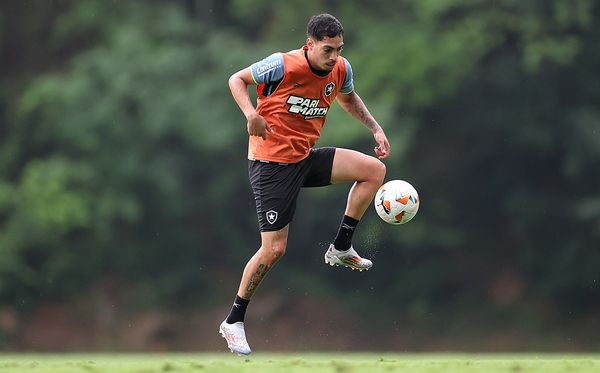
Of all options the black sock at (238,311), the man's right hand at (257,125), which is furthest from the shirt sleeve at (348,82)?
the black sock at (238,311)

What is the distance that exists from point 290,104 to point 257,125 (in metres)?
0.67


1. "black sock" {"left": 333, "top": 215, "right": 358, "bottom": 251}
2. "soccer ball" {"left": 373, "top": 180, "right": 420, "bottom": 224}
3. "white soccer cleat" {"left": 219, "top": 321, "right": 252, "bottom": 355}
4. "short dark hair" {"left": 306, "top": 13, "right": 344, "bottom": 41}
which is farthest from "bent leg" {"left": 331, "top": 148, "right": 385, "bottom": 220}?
"white soccer cleat" {"left": 219, "top": 321, "right": 252, "bottom": 355}

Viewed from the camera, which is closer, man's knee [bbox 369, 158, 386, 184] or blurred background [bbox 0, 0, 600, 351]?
man's knee [bbox 369, 158, 386, 184]

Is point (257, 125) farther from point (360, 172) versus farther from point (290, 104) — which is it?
point (360, 172)

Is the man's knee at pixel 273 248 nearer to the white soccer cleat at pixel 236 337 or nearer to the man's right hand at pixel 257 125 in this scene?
the white soccer cleat at pixel 236 337

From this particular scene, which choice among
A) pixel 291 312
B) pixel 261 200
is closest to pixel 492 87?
pixel 291 312

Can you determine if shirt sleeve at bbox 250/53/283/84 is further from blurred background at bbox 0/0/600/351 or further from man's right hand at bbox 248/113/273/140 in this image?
blurred background at bbox 0/0/600/351

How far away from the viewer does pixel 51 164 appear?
88.7 feet

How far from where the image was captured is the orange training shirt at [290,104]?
28.6 ft

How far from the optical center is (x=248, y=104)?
27.6 ft

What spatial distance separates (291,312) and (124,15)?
8818 mm

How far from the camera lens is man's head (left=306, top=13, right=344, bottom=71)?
8.59 m

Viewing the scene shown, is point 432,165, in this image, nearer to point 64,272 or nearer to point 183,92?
point 183,92

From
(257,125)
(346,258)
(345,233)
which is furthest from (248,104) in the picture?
(346,258)
